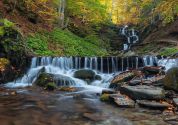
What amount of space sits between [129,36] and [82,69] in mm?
16272

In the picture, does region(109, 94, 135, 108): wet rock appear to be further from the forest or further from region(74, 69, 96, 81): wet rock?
region(74, 69, 96, 81): wet rock

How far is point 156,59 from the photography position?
1723 cm

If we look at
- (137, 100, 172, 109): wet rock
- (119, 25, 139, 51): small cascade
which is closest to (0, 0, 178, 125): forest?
(137, 100, 172, 109): wet rock

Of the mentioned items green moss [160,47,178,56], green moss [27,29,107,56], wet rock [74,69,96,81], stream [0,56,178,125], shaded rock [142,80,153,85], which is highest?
green moss [27,29,107,56]

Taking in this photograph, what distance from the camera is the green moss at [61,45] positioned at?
1957 centimetres

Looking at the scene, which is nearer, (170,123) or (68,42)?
(170,123)

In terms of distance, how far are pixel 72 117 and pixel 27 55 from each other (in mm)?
9217

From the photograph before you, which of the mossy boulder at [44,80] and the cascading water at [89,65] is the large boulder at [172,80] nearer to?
the cascading water at [89,65]

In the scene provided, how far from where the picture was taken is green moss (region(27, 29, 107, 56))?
1957 cm

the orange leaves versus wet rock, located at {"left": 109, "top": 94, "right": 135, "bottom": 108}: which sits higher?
the orange leaves

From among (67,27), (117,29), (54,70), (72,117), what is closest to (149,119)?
(72,117)

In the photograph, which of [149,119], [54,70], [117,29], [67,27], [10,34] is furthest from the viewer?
[117,29]

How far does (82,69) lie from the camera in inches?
642

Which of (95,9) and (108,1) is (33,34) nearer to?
(95,9)
